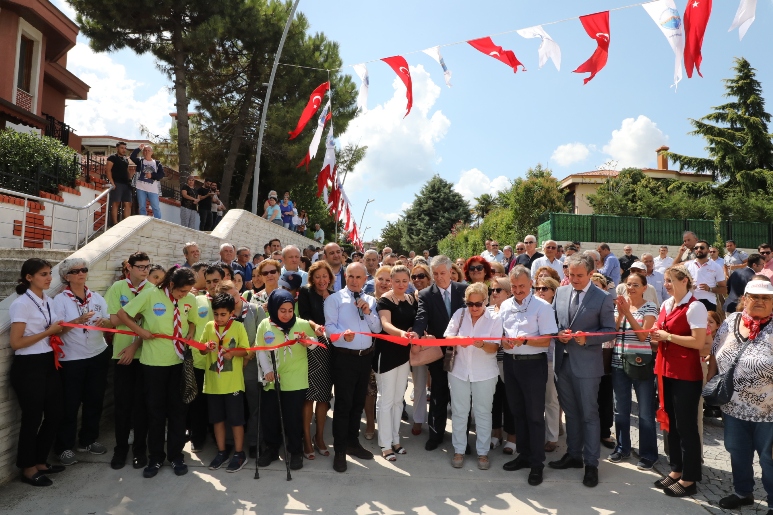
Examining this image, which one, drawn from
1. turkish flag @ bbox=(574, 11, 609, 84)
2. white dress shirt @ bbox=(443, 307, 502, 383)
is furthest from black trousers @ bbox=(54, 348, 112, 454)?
turkish flag @ bbox=(574, 11, 609, 84)

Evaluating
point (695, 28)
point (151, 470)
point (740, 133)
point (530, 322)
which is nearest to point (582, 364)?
point (530, 322)

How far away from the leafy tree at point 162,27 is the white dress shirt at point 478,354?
15.6 meters

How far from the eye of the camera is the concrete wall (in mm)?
4344

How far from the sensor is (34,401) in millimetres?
4344

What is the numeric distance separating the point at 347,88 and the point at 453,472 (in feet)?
68.1

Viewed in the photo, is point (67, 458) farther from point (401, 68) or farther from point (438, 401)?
point (401, 68)

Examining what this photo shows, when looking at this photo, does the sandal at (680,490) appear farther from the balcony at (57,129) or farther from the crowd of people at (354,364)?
the balcony at (57,129)

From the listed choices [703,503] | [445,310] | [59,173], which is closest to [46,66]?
[59,173]

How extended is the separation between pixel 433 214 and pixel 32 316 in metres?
46.0

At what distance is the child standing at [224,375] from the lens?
491 centimetres

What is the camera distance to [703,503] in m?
4.26

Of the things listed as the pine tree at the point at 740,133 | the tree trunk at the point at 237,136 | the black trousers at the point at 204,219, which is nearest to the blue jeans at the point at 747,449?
the black trousers at the point at 204,219

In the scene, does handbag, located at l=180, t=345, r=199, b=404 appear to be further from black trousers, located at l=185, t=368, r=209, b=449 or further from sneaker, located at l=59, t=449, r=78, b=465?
sneaker, located at l=59, t=449, r=78, b=465

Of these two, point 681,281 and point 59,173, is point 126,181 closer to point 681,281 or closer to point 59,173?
point 59,173
